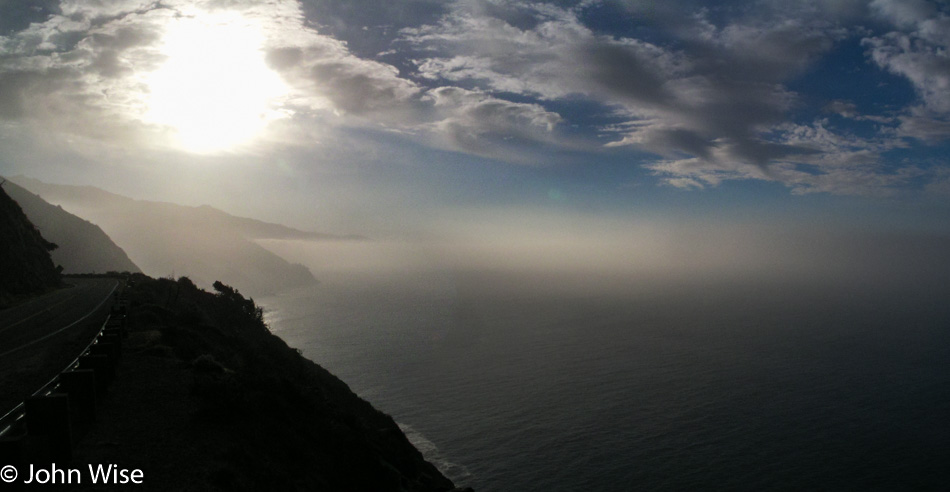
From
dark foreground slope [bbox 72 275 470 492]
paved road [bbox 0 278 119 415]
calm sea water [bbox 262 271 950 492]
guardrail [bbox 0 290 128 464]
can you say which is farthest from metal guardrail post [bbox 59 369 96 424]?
calm sea water [bbox 262 271 950 492]

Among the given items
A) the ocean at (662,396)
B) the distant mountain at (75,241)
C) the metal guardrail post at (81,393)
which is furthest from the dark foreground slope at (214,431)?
the distant mountain at (75,241)

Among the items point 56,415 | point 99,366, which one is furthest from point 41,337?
point 56,415

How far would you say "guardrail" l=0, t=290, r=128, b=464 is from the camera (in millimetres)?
8195

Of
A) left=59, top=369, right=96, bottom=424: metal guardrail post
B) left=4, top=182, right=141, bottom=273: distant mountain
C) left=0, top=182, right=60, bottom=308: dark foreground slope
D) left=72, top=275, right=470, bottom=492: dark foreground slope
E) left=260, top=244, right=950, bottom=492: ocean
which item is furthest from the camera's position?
left=4, top=182, right=141, bottom=273: distant mountain

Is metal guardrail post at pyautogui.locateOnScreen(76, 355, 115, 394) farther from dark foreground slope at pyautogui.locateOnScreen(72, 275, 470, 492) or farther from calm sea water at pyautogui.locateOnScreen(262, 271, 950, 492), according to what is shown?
calm sea water at pyautogui.locateOnScreen(262, 271, 950, 492)

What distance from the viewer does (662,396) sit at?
5572 cm

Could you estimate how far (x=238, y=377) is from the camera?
15.6 metres

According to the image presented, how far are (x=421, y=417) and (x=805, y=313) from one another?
127 metres

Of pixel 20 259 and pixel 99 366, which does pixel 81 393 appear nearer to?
pixel 99 366

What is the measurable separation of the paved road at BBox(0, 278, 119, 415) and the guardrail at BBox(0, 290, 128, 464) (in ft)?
6.02

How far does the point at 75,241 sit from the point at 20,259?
92.0 m

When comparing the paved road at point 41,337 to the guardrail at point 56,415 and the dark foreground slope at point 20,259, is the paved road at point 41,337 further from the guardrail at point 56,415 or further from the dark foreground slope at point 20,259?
the dark foreground slope at point 20,259

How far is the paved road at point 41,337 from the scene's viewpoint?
13.9m

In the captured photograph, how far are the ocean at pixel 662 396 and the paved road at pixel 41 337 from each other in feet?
89.9
